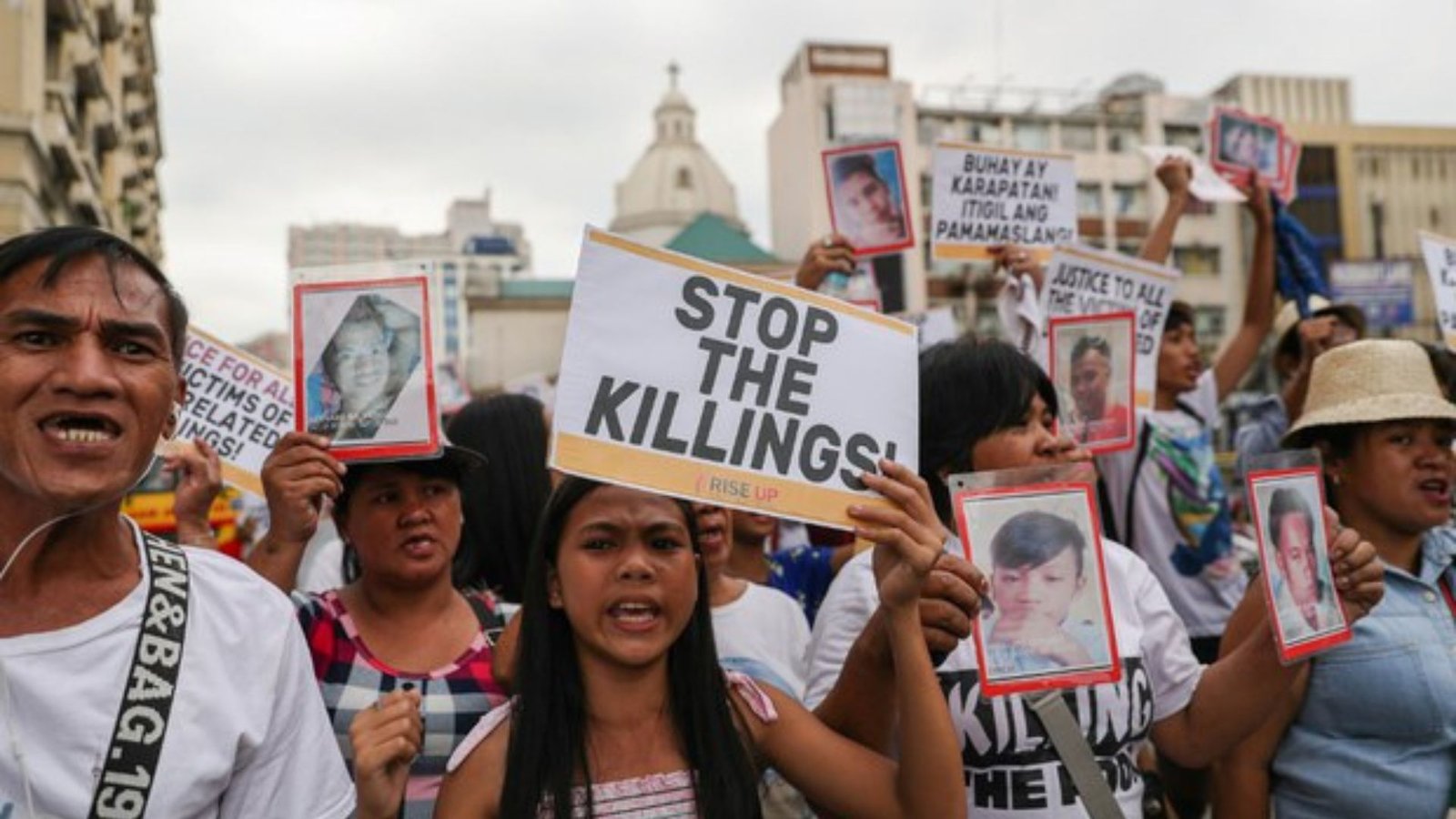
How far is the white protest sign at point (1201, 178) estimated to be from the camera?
5909mm

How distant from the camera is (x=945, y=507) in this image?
289 centimetres

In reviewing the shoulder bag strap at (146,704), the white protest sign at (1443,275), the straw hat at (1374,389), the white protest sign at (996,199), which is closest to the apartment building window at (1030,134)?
the white protest sign at (996,199)

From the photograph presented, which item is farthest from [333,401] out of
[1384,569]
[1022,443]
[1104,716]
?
[1384,569]

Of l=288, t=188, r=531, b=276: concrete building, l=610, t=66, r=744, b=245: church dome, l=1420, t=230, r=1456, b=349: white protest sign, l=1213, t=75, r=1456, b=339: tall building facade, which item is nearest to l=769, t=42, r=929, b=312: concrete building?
l=1213, t=75, r=1456, b=339: tall building facade

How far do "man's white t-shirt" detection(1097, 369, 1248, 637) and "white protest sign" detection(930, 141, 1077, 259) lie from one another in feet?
4.20

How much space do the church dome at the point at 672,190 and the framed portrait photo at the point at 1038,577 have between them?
80578 millimetres

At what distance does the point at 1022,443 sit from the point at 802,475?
780 mm

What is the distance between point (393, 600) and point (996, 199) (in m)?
3.85

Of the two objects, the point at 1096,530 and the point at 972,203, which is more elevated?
the point at 972,203

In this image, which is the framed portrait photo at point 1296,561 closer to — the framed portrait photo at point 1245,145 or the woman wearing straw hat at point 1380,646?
the woman wearing straw hat at point 1380,646

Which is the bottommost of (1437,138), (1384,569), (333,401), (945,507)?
(1384,569)

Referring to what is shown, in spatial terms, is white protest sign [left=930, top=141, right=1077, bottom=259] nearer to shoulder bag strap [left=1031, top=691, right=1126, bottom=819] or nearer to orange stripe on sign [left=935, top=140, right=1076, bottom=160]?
Result: orange stripe on sign [left=935, top=140, right=1076, bottom=160]

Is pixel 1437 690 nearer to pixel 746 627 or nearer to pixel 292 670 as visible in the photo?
pixel 746 627

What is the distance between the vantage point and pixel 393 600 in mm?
3006
